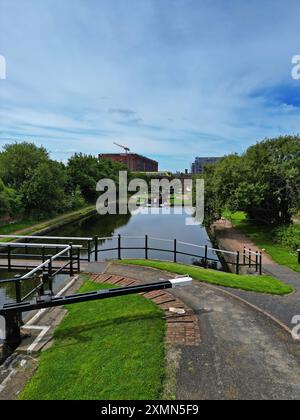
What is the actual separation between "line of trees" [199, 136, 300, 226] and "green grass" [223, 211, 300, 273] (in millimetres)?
1457

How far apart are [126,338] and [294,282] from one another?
7.14 m

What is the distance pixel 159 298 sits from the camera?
6.97 m

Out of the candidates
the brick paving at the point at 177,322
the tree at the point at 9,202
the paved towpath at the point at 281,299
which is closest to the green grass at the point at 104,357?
the brick paving at the point at 177,322

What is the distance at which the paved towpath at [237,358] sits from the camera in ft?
12.9

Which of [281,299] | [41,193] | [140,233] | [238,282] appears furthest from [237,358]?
[41,193]

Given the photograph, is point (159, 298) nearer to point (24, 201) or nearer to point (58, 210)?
point (24, 201)

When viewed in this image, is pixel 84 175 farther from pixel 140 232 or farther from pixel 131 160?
pixel 131 160

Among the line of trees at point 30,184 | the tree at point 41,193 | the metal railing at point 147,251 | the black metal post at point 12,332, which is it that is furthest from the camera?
the tree at point 41,193

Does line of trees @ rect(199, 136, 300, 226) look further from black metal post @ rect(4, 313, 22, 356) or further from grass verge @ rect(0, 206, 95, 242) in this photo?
black metal post @ rect(4, 313, 22, 356)

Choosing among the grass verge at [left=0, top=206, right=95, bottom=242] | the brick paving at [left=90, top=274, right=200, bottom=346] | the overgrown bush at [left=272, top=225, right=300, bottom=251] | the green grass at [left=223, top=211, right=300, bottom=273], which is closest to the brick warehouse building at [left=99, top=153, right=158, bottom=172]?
the grass verge at [left=0, top=206, right=95, bottom=242]

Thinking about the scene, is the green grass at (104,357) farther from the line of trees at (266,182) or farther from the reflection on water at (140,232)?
the line of trees at (266,182)

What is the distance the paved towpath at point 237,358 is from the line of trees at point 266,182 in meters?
15.7

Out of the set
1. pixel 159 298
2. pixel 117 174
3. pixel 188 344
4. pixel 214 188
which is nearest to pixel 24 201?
pixel 214 188

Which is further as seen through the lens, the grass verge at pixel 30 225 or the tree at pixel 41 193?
the tree at pixel 41 193
